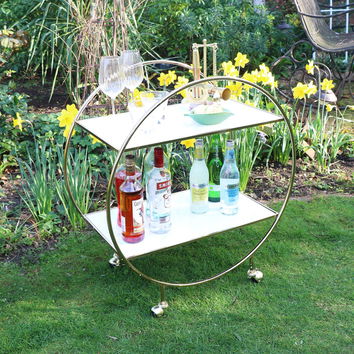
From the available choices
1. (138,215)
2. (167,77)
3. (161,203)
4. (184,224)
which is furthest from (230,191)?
(167,77)

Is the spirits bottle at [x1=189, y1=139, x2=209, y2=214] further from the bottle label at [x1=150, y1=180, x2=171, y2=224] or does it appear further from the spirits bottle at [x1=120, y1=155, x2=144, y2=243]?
the spirits bottle at [x1=120, y1=155, x2=144, y2=243]

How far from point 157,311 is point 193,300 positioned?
183 millimetres

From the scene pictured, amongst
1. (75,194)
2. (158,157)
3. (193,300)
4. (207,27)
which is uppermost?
(207,27)

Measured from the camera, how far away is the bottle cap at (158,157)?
7.14ft

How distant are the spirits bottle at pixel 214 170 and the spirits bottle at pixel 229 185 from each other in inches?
2.9

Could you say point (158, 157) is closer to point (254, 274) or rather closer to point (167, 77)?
point (254, 274)

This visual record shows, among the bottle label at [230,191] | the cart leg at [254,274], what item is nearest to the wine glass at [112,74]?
the bottle label at [230,191]

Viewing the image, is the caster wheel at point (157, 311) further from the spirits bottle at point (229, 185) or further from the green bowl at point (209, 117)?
the green bowl at point (209, 117)

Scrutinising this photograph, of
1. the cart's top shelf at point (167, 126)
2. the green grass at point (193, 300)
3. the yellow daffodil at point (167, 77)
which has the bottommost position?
the green grass at point (193, 300)

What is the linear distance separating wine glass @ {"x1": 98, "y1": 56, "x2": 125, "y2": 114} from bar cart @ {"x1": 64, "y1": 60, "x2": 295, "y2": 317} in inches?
4.3

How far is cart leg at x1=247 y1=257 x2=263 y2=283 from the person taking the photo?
245cm

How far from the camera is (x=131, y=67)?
2.16m

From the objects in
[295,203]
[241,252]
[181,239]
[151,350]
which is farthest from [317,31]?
[151,350]

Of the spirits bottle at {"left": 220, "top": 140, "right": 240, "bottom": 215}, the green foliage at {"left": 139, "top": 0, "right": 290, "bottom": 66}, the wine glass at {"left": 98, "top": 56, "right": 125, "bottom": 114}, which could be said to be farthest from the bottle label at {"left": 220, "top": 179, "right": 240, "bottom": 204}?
the green foliage at {"left": 139, "top": 0, "right": 290, "bottom": 66}
